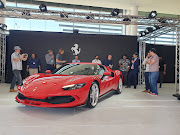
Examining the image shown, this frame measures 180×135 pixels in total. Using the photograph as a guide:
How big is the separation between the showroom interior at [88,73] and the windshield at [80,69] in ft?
0.34

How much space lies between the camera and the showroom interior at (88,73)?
98.2 inches

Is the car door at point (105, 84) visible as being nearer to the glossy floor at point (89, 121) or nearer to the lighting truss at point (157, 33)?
the glossy floor at point (89, 121)

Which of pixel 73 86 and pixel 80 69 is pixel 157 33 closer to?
pixel 80 69

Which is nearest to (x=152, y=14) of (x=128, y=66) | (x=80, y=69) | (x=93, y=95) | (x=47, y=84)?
(x=128, y=66)

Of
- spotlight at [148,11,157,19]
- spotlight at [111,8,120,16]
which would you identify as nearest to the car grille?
spotlight at [111,8,120,16]

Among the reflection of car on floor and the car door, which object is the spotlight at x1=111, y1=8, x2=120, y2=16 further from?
the reflection of car on floor

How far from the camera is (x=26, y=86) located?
3096 millimetres

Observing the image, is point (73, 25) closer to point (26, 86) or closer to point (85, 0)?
point (85, 0)

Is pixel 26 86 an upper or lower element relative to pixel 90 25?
lower

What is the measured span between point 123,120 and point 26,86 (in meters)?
1.93

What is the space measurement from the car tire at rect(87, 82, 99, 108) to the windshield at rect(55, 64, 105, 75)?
0.44 metres

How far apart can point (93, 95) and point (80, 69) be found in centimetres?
82

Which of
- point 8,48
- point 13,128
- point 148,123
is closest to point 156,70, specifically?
point 148,123

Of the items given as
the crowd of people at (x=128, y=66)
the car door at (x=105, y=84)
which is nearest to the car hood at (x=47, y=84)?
the car door at (x=105, y=84)
